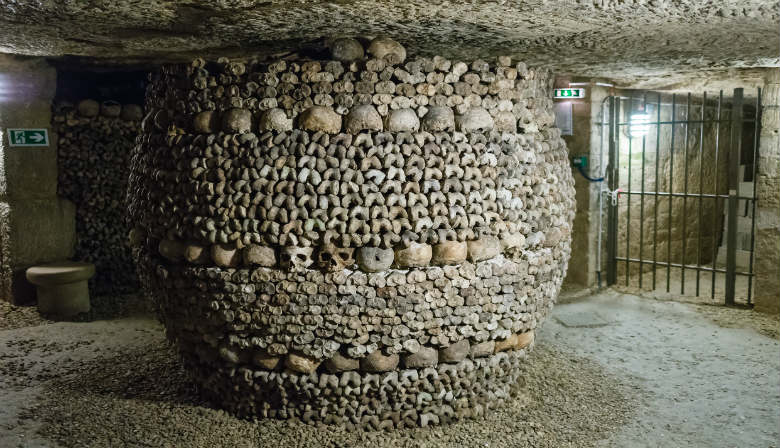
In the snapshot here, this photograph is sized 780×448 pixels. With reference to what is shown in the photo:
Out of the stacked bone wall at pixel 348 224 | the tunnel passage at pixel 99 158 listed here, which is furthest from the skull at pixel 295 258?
the tunnel passage at pixel 99 158

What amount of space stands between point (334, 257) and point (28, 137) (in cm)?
442

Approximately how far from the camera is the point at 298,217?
295 cm

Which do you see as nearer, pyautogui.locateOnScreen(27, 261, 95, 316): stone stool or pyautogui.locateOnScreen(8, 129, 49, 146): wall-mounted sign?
pyautogui.locateOnScreen(27, 261, 95, 316): stone stool

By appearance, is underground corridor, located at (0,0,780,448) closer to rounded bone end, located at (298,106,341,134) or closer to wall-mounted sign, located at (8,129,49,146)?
rounded bone end, located at (298,106,341,134)

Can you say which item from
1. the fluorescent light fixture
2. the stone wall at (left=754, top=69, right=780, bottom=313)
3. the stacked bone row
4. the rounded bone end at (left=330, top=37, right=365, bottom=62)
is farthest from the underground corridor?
the stacked bone row

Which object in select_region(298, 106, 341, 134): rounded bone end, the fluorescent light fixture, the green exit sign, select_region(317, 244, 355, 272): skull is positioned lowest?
select_region(317, 244, 355, 272): skull

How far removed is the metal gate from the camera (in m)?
5.84

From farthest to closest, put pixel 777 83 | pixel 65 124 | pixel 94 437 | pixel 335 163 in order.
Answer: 1. pixel 65 124
2. pixel 777 83
3. pixel 94 437
4. pixel 335 163

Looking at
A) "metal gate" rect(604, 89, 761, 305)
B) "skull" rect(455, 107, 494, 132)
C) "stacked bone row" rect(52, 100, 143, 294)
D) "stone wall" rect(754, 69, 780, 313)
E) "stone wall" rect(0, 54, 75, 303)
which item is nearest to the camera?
"skull" rect(455, 107, 494, 132)

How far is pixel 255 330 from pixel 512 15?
6.69 ft

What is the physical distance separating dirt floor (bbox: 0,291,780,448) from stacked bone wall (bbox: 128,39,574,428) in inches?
9.6

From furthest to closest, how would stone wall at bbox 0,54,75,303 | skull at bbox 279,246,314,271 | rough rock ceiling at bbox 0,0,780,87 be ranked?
stone wall at bbox 0,54,75,303 → skull at bbox 279,246,314,271 → rough rock ceiling at bbox 0,0,780,87

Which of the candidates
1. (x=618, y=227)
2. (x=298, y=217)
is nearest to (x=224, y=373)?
(x=298, y=217)

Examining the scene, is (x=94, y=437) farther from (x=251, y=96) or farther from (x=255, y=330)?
(x=251, y=96)
